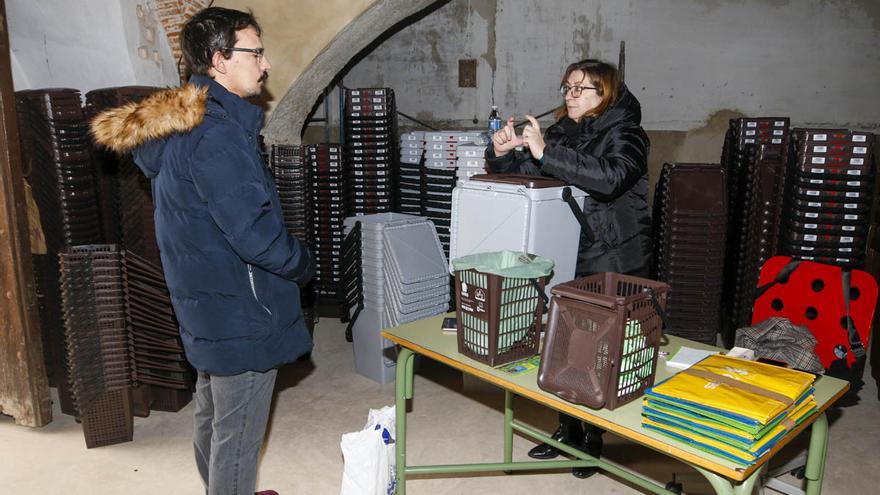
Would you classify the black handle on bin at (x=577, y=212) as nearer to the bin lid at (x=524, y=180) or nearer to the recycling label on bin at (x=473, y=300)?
the bin lid at (x=524, y=180)

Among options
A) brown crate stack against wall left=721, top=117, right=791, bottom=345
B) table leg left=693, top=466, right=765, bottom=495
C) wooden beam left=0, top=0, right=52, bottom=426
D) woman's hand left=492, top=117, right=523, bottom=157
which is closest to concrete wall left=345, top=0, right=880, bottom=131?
brown crate stack against wall left=721, top=117, right=791, bottom=345

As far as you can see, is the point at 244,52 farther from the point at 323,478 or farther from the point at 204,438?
the point at 323,478

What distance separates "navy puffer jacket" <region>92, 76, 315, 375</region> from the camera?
6.14ft

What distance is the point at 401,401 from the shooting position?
238 centimetres

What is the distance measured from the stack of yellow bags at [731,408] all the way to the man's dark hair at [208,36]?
1.60m

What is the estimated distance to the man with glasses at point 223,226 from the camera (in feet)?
6.16

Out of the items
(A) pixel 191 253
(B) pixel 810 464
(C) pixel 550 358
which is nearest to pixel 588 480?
(B) pixel 810 464

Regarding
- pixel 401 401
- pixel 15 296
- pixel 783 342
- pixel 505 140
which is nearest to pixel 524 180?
pixel 505 140

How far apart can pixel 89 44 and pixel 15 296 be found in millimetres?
1778

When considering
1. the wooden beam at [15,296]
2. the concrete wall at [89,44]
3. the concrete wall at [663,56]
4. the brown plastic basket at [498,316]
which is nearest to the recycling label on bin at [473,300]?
the brown plastic basket at [498,316]

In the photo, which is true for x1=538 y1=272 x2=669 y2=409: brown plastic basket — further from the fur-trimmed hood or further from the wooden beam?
the wooden beam

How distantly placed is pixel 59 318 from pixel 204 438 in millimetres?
1942

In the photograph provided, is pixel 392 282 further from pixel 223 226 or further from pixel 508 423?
pixel 223 226

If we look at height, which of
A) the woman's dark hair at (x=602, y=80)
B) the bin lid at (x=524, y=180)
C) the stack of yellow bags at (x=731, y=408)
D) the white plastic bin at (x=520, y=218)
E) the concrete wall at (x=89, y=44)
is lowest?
the stack of yellow bags at (x=731, y=408)
